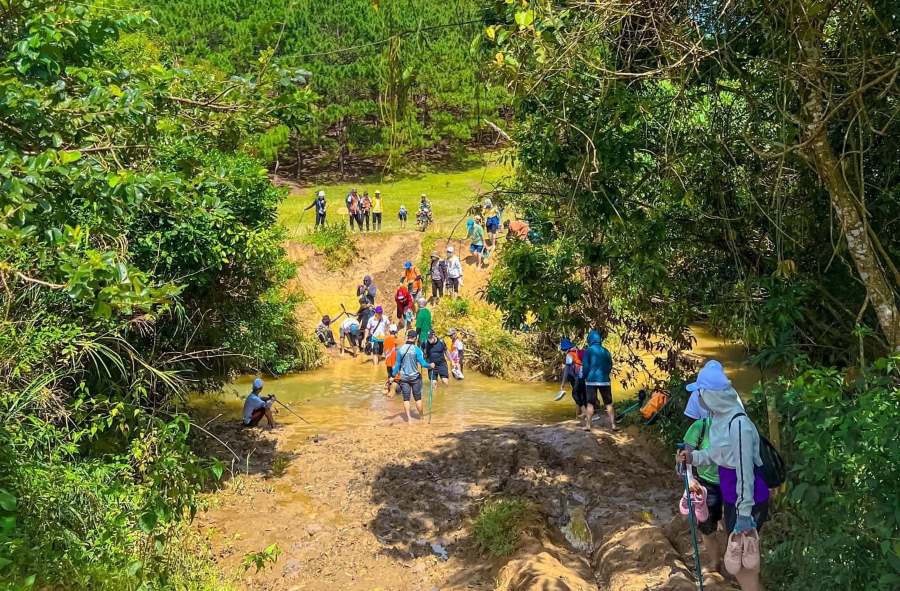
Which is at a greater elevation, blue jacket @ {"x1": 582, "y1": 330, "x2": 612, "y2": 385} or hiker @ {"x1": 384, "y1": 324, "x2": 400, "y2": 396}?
blue jacket @ {"x1": 582, "y1": 330, "x2": 612, "y2": 385}

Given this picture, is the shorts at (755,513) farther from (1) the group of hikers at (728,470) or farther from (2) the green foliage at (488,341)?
(2) the green foliage at (488,341)

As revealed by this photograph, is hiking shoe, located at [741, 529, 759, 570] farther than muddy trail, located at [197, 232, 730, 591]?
No

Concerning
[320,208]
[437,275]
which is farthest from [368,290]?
[320,208]

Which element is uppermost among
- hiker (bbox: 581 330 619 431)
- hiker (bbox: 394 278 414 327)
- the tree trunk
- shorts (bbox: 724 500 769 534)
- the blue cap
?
the tree trunk

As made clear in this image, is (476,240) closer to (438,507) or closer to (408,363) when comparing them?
(408,363)

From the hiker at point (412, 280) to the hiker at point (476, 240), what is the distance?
1.71 meters

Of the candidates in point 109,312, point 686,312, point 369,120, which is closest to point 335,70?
point 369,120

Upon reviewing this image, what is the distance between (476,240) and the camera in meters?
21.4

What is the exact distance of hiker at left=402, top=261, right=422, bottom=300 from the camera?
20.5 meters

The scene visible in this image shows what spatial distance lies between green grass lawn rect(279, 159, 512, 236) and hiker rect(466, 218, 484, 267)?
1.70 meters

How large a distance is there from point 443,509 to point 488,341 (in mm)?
8894

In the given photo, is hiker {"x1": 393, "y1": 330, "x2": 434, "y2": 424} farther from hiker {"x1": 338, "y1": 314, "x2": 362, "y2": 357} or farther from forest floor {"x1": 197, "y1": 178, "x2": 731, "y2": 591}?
hiker {"x1": 338, "y1": 314, "x2": 362, "y2": 357}

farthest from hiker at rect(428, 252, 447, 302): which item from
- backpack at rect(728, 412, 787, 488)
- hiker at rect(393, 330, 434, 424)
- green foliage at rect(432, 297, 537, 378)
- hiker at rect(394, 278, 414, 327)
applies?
backpack at rect(728, 412, 787, 488)

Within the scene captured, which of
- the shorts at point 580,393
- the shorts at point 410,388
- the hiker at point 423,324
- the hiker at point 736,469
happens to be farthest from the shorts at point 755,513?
the hiker at point 423,324
